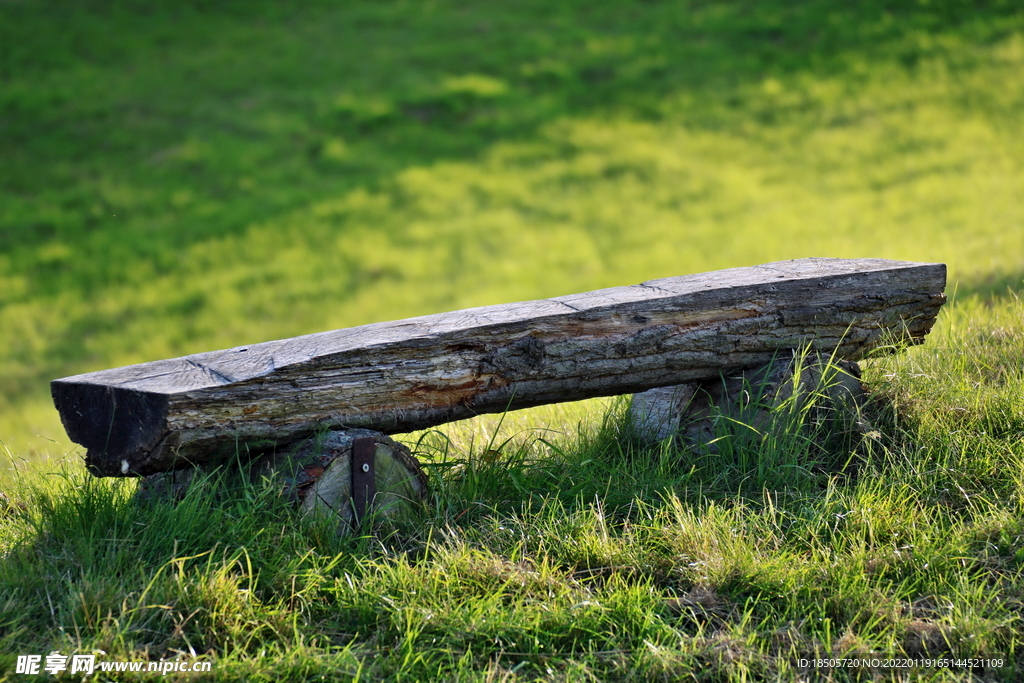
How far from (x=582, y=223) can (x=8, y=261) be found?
8522mm

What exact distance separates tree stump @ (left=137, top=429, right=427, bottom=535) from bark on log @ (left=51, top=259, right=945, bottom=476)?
88 mm

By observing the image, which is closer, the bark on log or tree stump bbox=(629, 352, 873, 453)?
the bark on log

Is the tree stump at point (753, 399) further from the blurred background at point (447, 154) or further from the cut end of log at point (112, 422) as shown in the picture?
the blurred background at point (447, 154)

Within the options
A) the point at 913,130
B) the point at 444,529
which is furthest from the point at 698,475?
the point at 913,130

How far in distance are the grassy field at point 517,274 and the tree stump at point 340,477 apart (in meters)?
0.10

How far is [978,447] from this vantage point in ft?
10.2

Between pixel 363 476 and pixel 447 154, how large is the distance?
36.0 ft

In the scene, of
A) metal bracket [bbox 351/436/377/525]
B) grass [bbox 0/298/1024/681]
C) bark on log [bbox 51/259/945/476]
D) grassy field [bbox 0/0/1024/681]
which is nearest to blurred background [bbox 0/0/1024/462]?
grassy field [bbox 0/0/1024/681]

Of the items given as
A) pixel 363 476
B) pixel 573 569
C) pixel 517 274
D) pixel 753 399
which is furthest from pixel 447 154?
pixel 573 569

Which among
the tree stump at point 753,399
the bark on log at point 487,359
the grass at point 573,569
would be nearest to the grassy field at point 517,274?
the grass at point 573,569

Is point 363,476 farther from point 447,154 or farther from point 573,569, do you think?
point 447,154

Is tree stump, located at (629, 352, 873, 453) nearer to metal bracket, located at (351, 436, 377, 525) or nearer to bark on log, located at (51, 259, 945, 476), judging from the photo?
bark on log, located at (51, 259, 945, 476)

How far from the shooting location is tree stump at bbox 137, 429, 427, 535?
275 cm

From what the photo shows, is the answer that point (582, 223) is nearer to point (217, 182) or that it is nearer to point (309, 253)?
point (309, 253)
